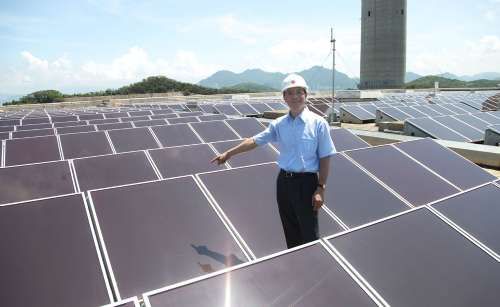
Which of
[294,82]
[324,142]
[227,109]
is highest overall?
[294,82]

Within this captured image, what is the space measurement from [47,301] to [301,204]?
8.13 feet

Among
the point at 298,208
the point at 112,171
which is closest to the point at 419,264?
the point at 298,208

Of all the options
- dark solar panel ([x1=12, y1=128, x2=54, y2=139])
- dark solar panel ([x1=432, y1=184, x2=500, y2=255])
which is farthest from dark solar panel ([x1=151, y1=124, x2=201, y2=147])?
dark solar panel ([x1=432, y1=184, x2=500, y2=255])

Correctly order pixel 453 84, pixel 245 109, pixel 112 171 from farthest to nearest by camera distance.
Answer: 1. pixel 453 84
2. pixel 245 109
3. pixel 112 171

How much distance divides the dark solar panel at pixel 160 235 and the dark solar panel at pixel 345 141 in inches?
212

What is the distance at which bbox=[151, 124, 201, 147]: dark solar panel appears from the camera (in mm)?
10531

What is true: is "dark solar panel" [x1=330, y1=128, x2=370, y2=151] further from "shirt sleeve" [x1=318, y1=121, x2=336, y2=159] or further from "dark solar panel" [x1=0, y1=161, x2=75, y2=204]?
"dark solar panel" [x1=0, y1=161, x2=75, y2=204]

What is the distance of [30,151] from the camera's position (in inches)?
342

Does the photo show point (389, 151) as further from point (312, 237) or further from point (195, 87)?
point (195, 87)

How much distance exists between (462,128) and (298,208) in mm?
12924

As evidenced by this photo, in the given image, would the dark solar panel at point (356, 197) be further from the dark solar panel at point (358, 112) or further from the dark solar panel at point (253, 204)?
the dark solar panel at point (358, 112)

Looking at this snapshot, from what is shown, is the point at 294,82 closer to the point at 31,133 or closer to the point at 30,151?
the point at 30,151

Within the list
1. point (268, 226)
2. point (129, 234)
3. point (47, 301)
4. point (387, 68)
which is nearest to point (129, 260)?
point (129, 234)

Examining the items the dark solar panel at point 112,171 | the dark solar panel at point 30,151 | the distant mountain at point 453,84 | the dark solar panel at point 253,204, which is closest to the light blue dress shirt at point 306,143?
the dark solar panel at point 253,204
